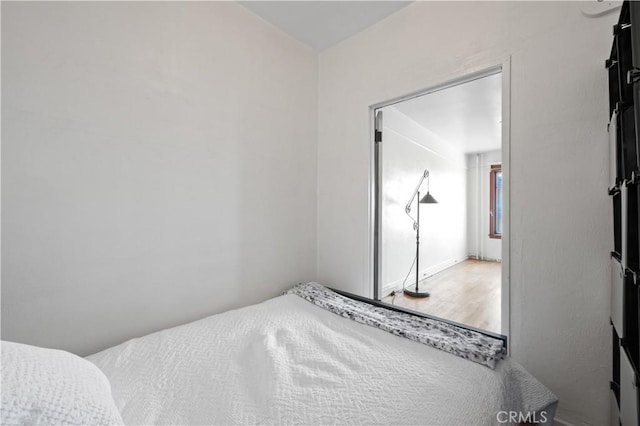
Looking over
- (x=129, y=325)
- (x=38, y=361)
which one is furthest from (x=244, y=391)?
(x=129, y=325)

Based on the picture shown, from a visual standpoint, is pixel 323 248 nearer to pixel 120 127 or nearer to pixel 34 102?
pixel 120 127

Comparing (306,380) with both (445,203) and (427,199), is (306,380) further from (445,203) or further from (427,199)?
(445,203)

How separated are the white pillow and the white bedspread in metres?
0.41

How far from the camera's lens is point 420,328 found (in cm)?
143

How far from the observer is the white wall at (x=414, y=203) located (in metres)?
2.93

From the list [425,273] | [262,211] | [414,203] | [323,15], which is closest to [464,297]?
[425,273]

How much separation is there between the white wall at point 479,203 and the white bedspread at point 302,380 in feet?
9.98

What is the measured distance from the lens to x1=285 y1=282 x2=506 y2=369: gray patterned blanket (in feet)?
3.83

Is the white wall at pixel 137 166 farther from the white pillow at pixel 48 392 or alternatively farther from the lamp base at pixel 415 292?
the lamp base at pixel 415 292

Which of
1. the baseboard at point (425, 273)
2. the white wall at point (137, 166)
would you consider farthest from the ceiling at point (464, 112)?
the baseboard at point (425, 273)

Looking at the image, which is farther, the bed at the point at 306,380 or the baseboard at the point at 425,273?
the baseboard at the point at 425,273

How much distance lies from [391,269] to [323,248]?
109cm

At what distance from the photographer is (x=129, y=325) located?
54.6 inches

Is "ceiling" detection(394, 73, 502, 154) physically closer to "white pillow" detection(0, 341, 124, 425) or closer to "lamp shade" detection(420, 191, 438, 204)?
"lamp shade" detection(420, 191, 438, 204)
